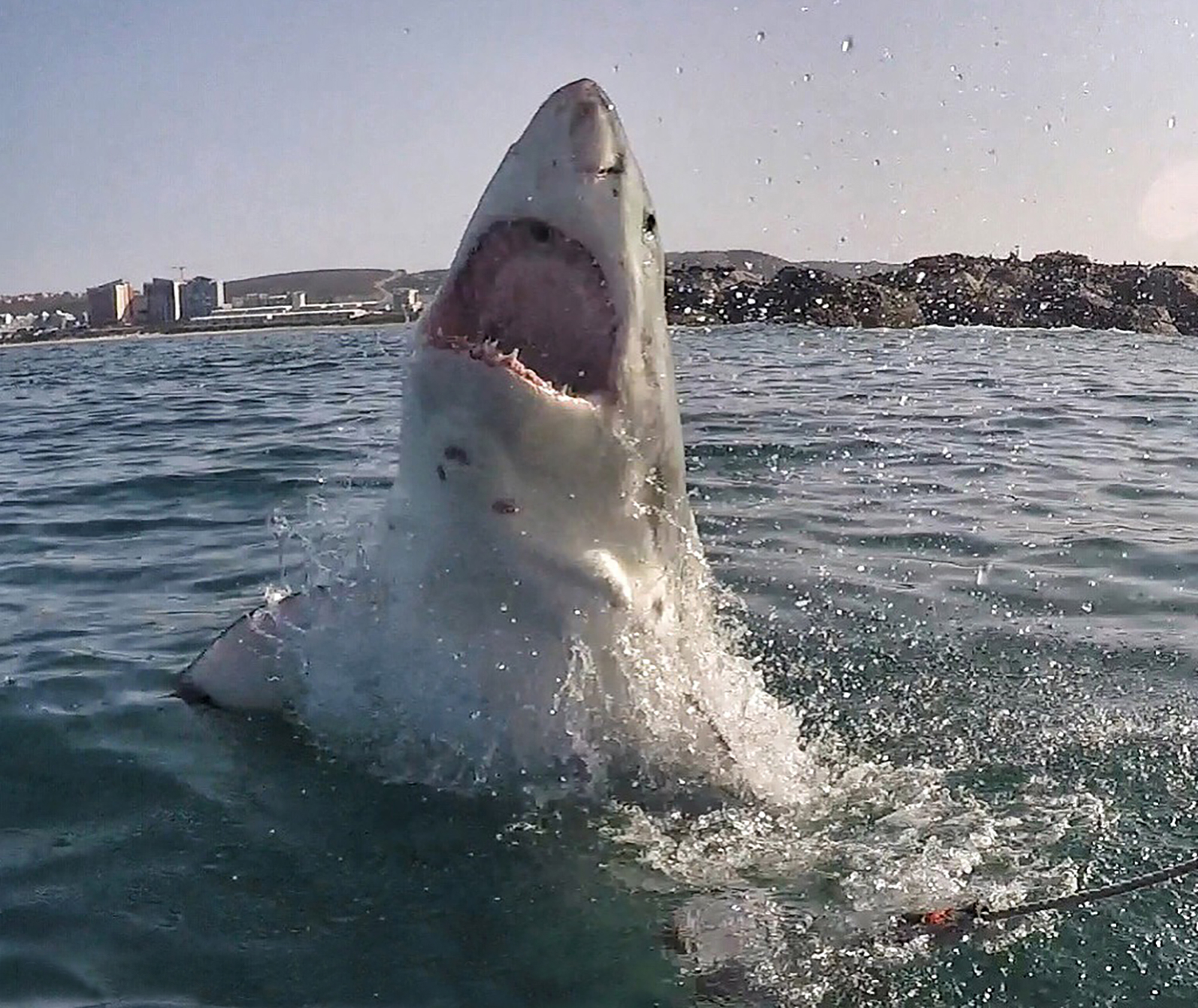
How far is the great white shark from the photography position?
A: 11.4 ft

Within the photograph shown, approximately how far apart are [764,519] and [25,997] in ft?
19.5

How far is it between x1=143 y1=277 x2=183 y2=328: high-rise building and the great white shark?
92879 mm

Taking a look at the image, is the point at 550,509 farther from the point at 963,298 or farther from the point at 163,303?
the point at 163,303

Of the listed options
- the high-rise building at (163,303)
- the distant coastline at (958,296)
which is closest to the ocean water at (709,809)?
the distant coastline at (958,296)

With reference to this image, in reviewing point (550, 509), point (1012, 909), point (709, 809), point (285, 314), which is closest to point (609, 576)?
point (550, 509)

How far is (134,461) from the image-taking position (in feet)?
38.3

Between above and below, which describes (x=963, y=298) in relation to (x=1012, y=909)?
above

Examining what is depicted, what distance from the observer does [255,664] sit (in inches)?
173

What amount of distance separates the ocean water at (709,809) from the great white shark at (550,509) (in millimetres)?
217

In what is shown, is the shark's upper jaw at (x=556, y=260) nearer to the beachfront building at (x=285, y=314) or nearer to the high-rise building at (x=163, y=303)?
the beachfront building at (x=285, y=314)

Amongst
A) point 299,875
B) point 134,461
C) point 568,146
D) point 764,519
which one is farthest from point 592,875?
point 134,461

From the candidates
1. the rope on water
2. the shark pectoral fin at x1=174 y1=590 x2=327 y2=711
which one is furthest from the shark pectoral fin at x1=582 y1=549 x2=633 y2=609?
the rope on water

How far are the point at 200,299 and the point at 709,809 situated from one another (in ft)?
329

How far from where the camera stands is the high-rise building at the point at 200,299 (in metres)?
97.2
